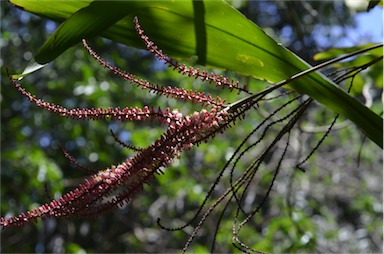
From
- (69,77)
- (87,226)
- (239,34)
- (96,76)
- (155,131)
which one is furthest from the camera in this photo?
(87,226)

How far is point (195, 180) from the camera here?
12.5 ft

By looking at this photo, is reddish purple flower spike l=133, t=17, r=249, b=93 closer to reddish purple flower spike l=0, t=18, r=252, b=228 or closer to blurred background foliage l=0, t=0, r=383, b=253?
reddish purple flower spike l=0, t=18, r=252, b=228

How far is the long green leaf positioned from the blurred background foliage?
2154mm

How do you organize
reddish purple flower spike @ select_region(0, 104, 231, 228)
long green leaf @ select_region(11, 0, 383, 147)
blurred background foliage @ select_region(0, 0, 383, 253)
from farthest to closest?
1. blurred background foliage @ select_region(0, 0, 383, 253)
2. long green leaf @ select_region(11, 0, 383, 147)
3. reddish purple flower spike @ select_region(0, 104, 231, 228)

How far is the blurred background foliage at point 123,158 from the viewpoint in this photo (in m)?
3.38

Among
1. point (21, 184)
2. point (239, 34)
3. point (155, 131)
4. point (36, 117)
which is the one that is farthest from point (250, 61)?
point (36, 117)

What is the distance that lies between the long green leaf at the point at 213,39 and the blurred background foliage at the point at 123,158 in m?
2.15

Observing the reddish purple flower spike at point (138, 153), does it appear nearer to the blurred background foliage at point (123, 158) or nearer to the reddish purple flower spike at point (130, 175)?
the reddish purple flower spike at point (130, 175)

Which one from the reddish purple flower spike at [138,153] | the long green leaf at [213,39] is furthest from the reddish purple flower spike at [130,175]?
the long green leaf at [213,39]

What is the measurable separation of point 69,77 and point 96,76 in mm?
335

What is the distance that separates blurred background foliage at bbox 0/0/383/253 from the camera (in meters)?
3.38

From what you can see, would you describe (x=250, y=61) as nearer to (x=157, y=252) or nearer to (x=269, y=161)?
(x=157, y=252)

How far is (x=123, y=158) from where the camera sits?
4168 millimetres

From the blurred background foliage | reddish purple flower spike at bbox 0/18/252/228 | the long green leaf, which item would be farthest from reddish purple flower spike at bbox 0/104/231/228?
the blurred background foliage
